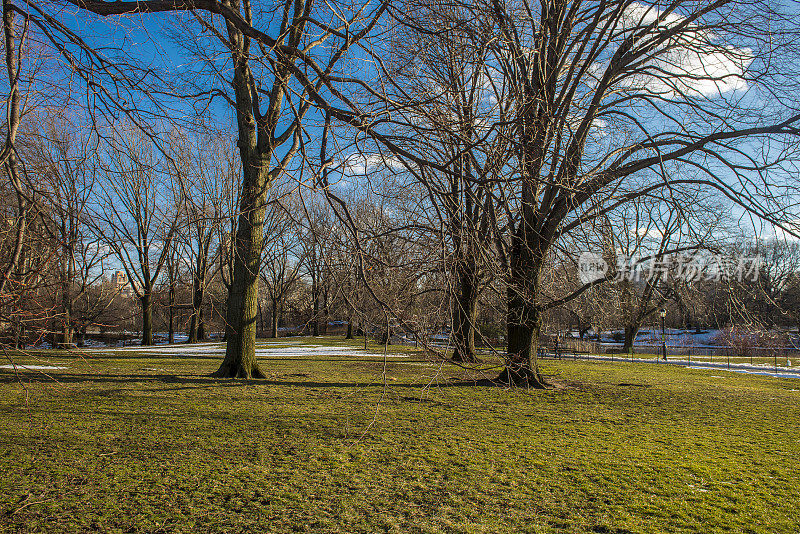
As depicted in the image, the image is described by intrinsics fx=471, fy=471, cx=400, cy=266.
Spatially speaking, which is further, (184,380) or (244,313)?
(244,313)

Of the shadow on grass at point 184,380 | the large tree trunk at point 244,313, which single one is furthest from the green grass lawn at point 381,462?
the large tree trunk at point 244,313

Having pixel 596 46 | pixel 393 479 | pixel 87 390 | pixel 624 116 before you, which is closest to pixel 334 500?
pixel 393 479

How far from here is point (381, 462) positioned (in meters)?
4.82

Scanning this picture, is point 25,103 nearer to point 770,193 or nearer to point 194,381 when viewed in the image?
point 194,381

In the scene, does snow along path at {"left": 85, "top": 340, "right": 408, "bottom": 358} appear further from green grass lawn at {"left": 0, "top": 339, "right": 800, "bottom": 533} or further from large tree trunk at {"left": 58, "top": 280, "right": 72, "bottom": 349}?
large tree trunk at {"left": 58, "top": 280, "right": 72, "bottom": 349}

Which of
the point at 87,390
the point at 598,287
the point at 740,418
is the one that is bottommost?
the point at 740,418

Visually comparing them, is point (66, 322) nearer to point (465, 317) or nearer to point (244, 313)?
point (465, 317)

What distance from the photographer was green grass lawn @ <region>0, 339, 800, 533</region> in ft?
11.4

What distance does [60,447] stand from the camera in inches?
190

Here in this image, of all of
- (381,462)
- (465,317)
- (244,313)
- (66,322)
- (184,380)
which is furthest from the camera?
(244,313)

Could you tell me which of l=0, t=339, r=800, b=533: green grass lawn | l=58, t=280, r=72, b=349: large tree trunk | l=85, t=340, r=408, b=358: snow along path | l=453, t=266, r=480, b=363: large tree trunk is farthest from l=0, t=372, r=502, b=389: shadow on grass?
l=85, t=340, r=408, b=358: snow along path

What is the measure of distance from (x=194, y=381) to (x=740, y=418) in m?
10.1

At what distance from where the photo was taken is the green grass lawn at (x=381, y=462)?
136 inches

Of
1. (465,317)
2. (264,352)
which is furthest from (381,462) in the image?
(264,352)
